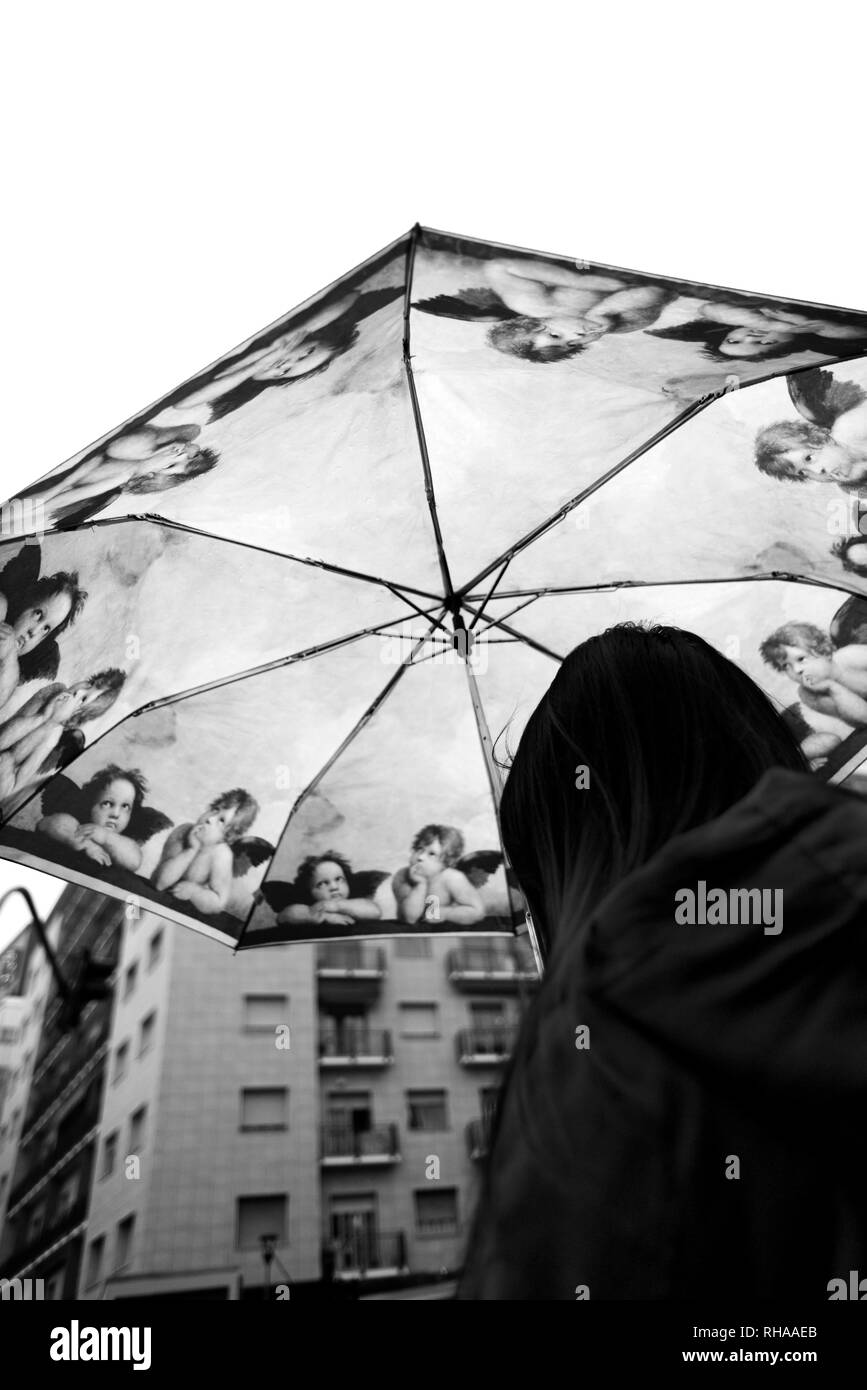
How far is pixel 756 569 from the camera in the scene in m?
4.22

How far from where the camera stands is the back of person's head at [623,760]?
1431mm

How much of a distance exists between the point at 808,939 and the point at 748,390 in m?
3.25

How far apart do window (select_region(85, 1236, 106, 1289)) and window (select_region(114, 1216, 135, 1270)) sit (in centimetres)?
82

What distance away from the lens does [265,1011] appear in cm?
3338

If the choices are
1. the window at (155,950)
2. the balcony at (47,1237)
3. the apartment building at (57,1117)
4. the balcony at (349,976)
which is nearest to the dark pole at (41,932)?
the apartment building at (57,1117)

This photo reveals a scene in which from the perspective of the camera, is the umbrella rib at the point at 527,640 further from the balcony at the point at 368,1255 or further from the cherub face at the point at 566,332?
the balcony at the point at 368,1255

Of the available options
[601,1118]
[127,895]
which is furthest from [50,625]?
[601,1118]

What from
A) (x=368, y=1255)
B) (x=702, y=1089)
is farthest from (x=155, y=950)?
(x=702, y=1089)

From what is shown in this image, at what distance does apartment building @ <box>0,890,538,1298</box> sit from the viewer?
28094mm

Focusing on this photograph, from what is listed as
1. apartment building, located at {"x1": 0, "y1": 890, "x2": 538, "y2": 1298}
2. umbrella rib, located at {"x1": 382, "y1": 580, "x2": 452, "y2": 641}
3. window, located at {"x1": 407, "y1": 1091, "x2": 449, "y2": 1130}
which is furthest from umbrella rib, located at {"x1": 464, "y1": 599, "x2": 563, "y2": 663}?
window, located at {"x1": 407, "y1": 1091, "x2": 449, "y2": 1130}

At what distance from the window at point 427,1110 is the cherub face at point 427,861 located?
1209 inches

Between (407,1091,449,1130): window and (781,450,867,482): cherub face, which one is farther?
(407,1091,449,1130): window

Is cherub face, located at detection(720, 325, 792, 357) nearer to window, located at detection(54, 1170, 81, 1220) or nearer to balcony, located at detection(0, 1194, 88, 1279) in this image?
balcony, located at detection(0, 1194, 88, 1279)
